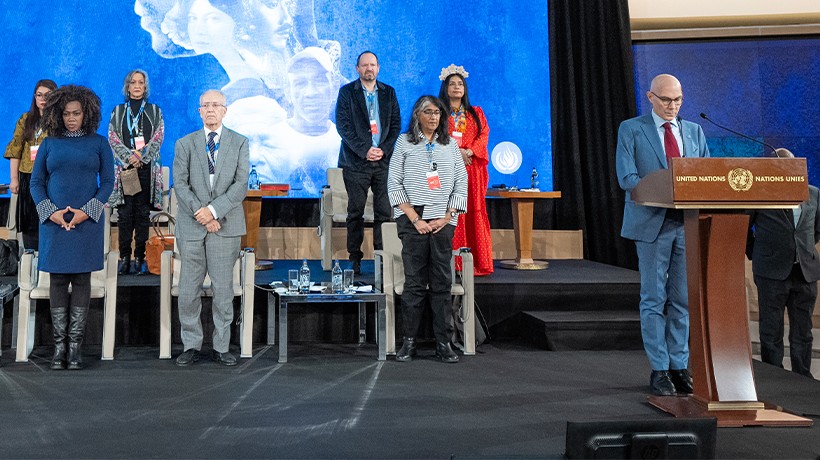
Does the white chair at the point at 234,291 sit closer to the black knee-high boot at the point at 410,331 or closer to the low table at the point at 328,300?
the low table at the point at 328,300

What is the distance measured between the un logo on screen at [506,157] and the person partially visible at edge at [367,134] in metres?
1.97

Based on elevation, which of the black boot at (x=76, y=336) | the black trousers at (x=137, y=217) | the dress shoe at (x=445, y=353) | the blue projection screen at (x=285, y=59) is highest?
the blue projection screen at (x=285, y=59)

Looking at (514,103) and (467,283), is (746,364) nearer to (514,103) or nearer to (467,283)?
(467,283)

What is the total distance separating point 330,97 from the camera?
746 cm

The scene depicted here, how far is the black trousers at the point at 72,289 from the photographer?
4340 millimetres

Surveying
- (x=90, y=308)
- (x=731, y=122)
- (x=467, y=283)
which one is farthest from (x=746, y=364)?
Answer: (x=731, y=122)

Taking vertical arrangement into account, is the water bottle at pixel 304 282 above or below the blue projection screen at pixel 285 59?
below

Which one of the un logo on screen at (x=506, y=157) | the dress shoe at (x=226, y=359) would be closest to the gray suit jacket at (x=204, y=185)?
the dress shoe at (x=226, y=359)

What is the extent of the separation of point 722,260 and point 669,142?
28.3 inches

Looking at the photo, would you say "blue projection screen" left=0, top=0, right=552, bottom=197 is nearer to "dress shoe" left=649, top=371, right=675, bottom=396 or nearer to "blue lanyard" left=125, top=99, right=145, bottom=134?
"blue lanyard" left=125, top=99, right=145, bottom=134

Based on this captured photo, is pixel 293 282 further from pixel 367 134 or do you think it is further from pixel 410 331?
pixel 367 134

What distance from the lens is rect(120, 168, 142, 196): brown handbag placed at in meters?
5.46

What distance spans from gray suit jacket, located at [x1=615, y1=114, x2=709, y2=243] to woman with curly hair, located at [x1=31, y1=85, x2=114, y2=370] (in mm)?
2718

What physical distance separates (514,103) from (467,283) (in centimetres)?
316
